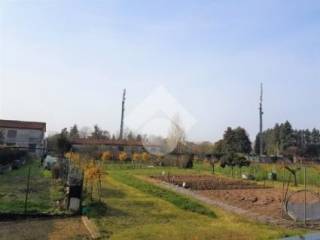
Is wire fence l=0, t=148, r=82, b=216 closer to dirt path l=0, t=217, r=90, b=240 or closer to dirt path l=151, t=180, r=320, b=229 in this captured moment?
dirt path l=0, t=217, r=90, b=240

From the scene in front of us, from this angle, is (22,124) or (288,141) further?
(288,141)

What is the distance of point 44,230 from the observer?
8.27 metres

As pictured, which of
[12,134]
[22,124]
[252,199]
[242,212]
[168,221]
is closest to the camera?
[168,221]

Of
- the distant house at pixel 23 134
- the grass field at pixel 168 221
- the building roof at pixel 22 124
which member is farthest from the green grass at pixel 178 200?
the building roof at pixel 22 124

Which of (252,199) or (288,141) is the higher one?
(288,141)

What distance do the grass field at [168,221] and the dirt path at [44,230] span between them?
0.52m

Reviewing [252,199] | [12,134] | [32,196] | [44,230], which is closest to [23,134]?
[12,134]

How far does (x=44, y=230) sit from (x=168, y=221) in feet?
9.92

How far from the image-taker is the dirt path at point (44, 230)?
7719 mm

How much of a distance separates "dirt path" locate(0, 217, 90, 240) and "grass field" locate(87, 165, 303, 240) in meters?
0.52

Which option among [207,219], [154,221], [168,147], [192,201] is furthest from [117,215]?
[168,147]

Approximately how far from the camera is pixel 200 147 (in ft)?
204

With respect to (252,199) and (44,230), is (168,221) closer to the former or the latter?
(44,230)

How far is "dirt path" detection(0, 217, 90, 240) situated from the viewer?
25.3ft
